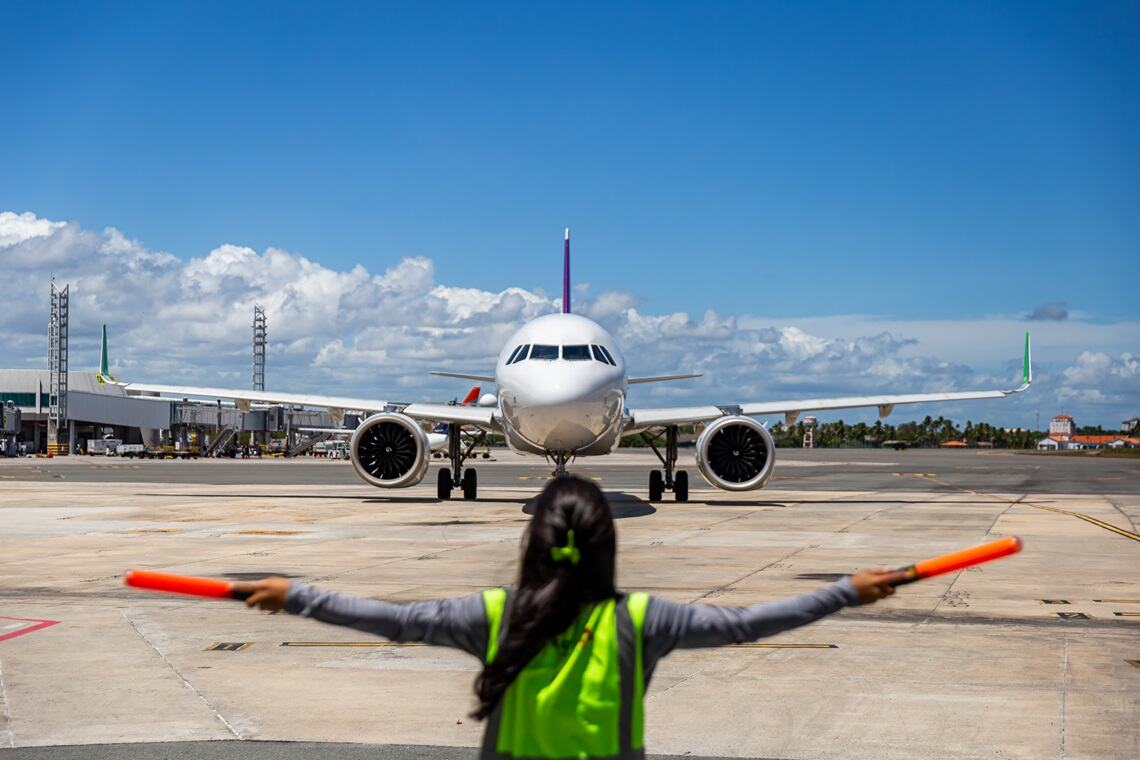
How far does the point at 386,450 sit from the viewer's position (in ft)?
88.7

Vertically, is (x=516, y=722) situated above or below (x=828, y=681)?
above

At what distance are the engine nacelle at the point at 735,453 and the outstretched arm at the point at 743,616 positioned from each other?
75.7 ft

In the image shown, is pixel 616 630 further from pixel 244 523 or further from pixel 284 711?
pixel 244 523

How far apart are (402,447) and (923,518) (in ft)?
36.5

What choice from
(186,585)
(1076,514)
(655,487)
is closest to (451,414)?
(655,487)

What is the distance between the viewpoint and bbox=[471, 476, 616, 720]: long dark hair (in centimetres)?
283

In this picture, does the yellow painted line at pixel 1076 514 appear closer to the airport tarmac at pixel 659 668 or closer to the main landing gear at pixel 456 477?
the airport tarmac at pixel 659 668

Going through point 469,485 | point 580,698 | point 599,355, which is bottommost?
point 469,485

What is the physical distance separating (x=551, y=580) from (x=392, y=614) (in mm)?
457

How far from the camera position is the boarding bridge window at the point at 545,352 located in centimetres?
2331

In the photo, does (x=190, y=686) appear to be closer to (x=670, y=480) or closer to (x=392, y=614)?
(x=392, y=614)

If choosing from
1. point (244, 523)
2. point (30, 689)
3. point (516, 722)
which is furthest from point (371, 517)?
point (516, 722)

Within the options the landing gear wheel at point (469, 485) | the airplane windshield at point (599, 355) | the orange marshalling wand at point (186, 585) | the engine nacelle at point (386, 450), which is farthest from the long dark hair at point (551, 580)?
the landing gear wheel at point (469, 485)

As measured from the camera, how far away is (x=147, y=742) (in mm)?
6789
